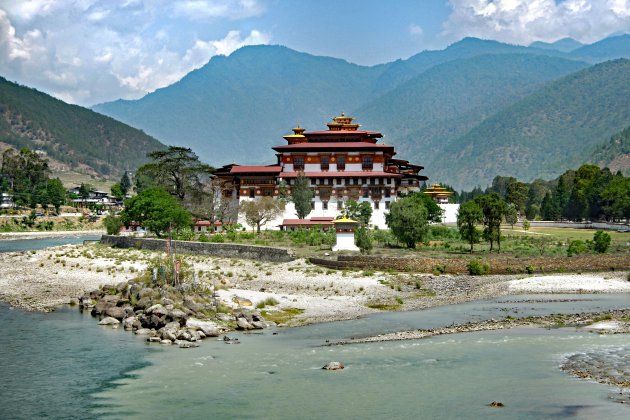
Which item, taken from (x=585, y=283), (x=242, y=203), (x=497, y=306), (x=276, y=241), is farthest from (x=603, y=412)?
(x=242, y=203)

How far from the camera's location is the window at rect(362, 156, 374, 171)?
110 metres

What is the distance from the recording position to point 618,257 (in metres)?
62.9

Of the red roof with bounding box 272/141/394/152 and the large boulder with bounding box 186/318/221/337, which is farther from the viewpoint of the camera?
the red roof with bounding box 272/141/394/152

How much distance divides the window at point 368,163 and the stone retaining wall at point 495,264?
4828 cm

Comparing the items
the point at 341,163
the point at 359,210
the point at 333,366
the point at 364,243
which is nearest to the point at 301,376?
the point at 333,366

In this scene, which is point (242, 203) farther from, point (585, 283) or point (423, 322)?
point (423, 322)

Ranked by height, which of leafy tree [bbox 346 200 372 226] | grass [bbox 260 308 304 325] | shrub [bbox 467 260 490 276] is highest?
leafy tree [bbox 346 200 372 226]

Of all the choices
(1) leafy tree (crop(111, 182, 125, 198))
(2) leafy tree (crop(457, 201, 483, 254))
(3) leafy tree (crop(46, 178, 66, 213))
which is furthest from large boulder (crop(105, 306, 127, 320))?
(1) leafy tree (crop(111, 182, 125, 198))

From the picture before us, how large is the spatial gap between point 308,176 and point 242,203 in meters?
9.74

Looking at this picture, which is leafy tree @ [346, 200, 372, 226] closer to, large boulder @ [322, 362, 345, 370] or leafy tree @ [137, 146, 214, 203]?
leafy tree @ [137, 146, 214, 203]

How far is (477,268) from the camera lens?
5984 cm

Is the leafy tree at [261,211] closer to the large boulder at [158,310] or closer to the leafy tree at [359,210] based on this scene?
the leafy tree at [359,210]

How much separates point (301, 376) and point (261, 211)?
66.2m

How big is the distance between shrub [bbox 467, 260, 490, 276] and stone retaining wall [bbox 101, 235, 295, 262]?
14.2 m
